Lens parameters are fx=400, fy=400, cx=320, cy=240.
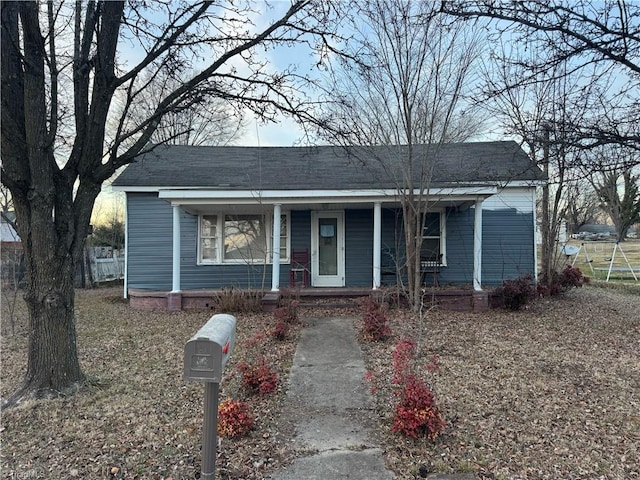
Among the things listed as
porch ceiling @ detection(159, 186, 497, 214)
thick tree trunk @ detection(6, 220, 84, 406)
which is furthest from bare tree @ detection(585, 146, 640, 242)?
thick tree trunk @ detection(6, 220, 84, 406)

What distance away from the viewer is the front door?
35.1ft

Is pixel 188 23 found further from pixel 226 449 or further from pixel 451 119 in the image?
pixel 451 119

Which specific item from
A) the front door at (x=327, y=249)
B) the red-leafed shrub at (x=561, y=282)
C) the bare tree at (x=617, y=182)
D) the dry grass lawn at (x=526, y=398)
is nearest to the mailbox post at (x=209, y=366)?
the dry grass lawn at (x=526, y=398)

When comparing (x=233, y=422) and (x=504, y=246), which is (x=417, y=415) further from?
(x=504, y=246)

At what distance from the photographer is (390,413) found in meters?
3.65

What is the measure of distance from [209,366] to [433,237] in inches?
363

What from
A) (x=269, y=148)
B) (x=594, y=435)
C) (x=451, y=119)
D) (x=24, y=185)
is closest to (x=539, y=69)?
(x=451, y=119)

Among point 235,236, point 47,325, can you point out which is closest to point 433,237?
point 235,236

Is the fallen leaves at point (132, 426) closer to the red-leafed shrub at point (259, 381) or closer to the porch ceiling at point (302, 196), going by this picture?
the red-leafed shrub at point (259, 381)

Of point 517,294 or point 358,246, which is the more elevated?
point 358,246

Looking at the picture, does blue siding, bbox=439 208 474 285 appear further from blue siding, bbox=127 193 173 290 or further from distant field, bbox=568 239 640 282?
blue siding, bbox=127 193 173 290

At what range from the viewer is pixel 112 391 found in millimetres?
4223

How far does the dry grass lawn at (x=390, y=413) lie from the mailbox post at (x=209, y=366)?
572 millimetres

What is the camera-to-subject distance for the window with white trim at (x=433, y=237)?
10.6 metres
